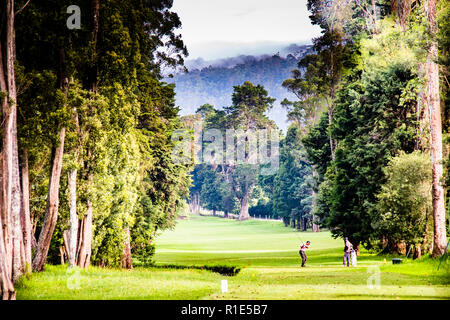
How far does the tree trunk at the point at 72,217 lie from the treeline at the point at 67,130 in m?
0.03

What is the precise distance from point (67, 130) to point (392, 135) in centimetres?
1904

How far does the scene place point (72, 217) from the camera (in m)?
19.8

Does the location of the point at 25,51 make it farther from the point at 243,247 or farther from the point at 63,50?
the point at 243,247

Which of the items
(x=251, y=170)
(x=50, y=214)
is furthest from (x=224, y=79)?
(x=50, y=214)

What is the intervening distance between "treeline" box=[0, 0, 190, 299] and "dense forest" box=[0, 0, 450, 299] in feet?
0.15

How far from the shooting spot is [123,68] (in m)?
20.8

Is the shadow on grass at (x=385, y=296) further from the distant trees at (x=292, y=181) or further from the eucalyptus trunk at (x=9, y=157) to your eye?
the distant trees at (x=292, y=181)

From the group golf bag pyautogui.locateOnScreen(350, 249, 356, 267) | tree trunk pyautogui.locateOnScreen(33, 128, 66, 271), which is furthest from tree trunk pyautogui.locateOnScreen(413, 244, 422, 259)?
tree trunk pyautogui.locateOnScreen(33, 128, 66, 271)

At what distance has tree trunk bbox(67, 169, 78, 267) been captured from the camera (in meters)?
19.7

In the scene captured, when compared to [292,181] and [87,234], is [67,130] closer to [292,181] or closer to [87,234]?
[87,234]

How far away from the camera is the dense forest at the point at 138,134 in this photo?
56.6 feet

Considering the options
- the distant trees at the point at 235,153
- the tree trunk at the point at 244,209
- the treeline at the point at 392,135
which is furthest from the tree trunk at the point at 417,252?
the tree trunk at the point at 244,209

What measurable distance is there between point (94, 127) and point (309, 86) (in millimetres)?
46313
